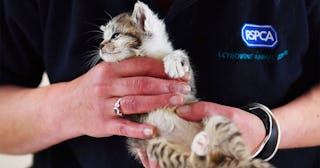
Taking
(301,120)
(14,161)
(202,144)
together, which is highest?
(202,144)

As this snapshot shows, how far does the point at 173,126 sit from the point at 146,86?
9 cm

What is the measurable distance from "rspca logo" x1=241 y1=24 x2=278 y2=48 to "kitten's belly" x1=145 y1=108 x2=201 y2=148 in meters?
0.26

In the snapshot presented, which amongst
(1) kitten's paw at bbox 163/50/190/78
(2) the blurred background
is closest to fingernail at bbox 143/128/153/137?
(1) kitten's paw at bbox 163/50/190/78

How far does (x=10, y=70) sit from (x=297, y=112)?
71 centimetres

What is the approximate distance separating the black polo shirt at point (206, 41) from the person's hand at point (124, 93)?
128 mm

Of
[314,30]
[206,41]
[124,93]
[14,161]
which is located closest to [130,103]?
[124,93]

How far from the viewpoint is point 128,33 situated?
0.91 m

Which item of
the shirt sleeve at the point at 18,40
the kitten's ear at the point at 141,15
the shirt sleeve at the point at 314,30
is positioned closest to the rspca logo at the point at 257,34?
the shirt sleeve at the point at 314,30

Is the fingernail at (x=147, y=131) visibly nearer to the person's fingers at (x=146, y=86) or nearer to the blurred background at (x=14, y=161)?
the person's fingers at (x=146, y=86)

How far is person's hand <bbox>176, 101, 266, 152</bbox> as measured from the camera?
2.68 feet

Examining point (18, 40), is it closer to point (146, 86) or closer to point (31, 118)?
point (31, 118)

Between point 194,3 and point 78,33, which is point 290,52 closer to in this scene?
point 194,3

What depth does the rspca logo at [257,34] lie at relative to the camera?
3.22 ft

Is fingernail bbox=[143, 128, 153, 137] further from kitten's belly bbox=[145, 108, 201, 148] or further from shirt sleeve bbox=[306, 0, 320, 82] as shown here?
shirt sleeve bbox=[306, 0, 320, 82]
